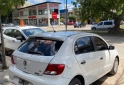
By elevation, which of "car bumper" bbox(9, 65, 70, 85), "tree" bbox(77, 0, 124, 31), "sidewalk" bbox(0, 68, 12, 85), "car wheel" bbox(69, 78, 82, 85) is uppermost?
"tree" bbox(77, 0, 124, 31)

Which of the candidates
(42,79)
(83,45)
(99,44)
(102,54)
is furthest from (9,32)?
(42,79)

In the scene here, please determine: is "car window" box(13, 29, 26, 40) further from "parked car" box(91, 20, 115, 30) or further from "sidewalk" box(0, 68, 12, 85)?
"parked car" box(91, 20, 115, 30)

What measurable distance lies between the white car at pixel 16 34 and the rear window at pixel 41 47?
4.18 m

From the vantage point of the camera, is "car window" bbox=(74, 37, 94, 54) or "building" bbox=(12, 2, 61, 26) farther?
"building" bbox=(12, 2, 61, 26)

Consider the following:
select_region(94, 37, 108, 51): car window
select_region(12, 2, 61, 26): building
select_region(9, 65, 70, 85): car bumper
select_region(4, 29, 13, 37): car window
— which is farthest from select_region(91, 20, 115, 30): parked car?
select_region(12, 2, 61, 26): building

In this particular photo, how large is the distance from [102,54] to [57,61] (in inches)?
71.8

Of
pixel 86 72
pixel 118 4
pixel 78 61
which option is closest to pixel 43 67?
pixel 78 61

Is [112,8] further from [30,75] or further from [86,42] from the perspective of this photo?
[30,75]

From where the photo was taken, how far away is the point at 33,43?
166 inches

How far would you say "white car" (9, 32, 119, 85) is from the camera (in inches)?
142

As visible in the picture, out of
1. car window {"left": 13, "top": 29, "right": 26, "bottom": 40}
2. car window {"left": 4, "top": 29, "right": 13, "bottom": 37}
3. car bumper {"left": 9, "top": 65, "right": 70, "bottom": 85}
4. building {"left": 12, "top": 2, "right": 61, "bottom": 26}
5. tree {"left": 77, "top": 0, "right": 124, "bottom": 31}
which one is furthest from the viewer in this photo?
building {"left": 12, "top": 2, "right": 61, "bottom": 26}

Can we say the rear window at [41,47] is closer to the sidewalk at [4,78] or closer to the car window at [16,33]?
the sidewalk at [4,78]

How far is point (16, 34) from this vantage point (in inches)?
354

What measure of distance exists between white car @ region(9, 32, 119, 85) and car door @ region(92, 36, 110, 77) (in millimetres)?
70
